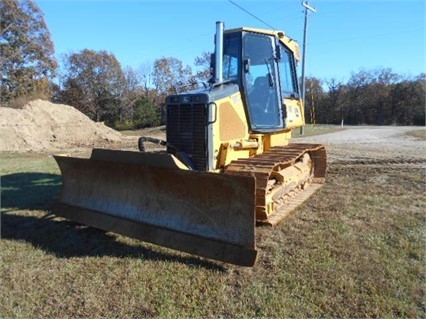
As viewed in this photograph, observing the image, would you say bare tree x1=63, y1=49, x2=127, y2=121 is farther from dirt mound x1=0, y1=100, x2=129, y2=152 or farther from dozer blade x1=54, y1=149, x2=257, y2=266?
dozer blade x1=54, y1=149, x2=257, y2=266

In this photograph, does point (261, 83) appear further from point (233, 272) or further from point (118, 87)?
point (118, 87)

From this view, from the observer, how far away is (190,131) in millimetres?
5250

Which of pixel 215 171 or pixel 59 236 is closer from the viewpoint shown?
pixel 59 236

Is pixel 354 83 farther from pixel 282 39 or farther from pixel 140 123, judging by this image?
pixel 282 39

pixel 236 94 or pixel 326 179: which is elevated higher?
pixel 236 94

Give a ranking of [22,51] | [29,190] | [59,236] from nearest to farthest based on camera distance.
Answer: [59,236] < [29,190] < [22,51]

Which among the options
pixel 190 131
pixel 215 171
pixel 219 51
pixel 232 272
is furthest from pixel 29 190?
pixel 232 272

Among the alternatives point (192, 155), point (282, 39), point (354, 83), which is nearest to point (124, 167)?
point (192, 155)

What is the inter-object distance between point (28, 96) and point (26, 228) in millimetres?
32886

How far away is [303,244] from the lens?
14.9 ft

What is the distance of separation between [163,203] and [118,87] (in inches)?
1790

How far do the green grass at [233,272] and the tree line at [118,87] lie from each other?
31.2m

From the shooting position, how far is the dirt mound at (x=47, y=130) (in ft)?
60.0

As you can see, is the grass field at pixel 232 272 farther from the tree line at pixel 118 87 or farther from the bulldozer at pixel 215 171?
the tree line at pixel 118 87
